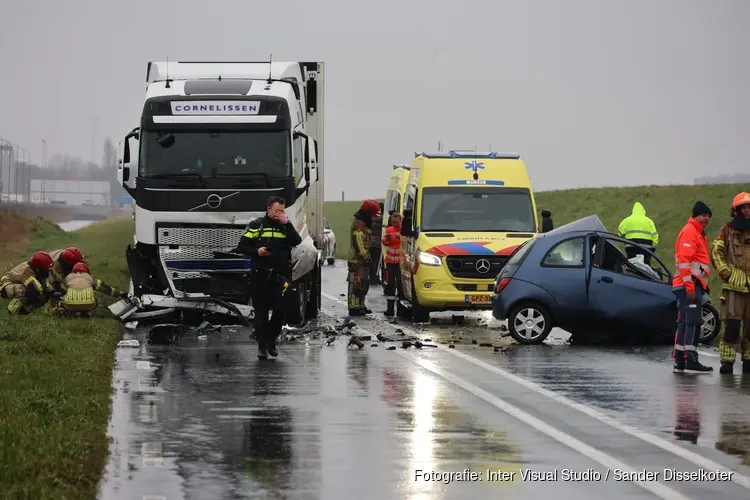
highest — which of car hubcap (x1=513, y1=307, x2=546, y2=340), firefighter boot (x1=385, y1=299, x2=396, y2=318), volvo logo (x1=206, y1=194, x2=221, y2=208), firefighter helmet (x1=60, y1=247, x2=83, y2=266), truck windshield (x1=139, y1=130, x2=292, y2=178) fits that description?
truck windshield (x1=139, y1=130, x2=292, y2=178)

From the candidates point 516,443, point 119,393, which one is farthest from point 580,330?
point 516,443

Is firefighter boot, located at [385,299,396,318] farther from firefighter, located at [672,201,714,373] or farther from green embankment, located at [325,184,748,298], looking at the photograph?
green embankment, located at [325,184,748,298]

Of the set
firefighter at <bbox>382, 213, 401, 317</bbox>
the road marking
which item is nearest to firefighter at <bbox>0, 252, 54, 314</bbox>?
firefighter at <bbox>382, 213, 401, 317</bbox>

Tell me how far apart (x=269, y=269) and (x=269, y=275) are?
0.07 meters

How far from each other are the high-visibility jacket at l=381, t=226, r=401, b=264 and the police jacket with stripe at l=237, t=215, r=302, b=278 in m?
8.69

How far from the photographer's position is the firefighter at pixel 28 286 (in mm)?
21016

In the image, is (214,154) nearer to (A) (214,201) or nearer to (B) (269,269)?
(A) (214,201)

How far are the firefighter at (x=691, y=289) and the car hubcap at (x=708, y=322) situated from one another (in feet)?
11.7

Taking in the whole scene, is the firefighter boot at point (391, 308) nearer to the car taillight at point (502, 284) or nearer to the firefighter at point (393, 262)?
the firefighter at point (393, 262)

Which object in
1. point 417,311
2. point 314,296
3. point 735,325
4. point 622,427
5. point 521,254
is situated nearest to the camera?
point 622,427

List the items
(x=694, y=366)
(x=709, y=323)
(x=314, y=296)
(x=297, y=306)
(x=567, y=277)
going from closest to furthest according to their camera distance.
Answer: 1. (x=694, y=366)
2. (x=567, y=277)
3. (x=709, y=323)
4. (x=297, y=306)
5. (x=314, y=296)

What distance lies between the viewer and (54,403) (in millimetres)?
11750

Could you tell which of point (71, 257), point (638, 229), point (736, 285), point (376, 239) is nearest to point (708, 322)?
point (638, 229)

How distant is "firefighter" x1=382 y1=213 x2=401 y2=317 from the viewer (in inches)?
979
